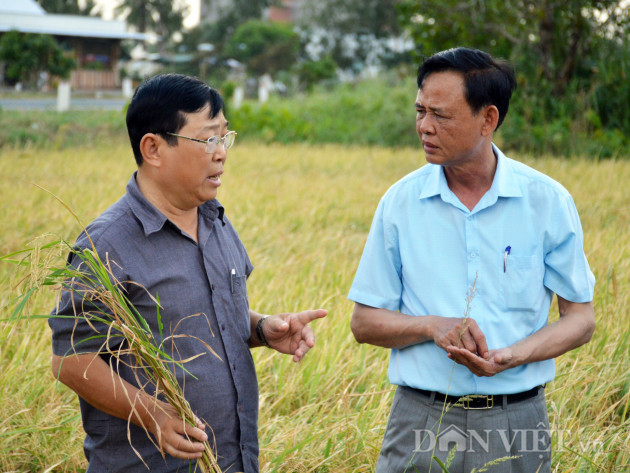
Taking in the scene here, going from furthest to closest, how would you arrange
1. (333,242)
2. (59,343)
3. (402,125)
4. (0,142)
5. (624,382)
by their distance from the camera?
(402,125)
(0,142)
(333,242)
(624,382)
(59,343)

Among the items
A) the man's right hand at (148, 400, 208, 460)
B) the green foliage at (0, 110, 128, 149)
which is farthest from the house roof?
the man's right hand at (148, 400, 208, 460)

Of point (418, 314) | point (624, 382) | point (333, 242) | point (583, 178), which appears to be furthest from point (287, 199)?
point (418, 314)

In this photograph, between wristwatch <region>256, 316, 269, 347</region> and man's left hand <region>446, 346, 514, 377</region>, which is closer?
man's left hand <region>446, 346, 514, 377</region>

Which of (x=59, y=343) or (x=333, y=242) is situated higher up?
(x=59, y=343)

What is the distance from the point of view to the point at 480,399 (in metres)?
1.96

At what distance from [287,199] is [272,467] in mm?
5358

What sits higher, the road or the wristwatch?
the wristwatch

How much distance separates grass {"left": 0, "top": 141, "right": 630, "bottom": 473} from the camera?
2709 mm

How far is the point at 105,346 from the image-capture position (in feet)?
5.89

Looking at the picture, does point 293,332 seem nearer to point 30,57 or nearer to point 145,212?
point 145,212

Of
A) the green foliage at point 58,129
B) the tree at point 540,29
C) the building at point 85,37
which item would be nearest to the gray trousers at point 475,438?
the tree at point 540,29

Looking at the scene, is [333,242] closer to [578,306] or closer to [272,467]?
[272,467]

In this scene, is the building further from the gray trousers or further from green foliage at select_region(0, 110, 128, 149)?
the gray trousers

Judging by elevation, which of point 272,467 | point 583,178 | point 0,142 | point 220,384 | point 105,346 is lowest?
point 0,142
